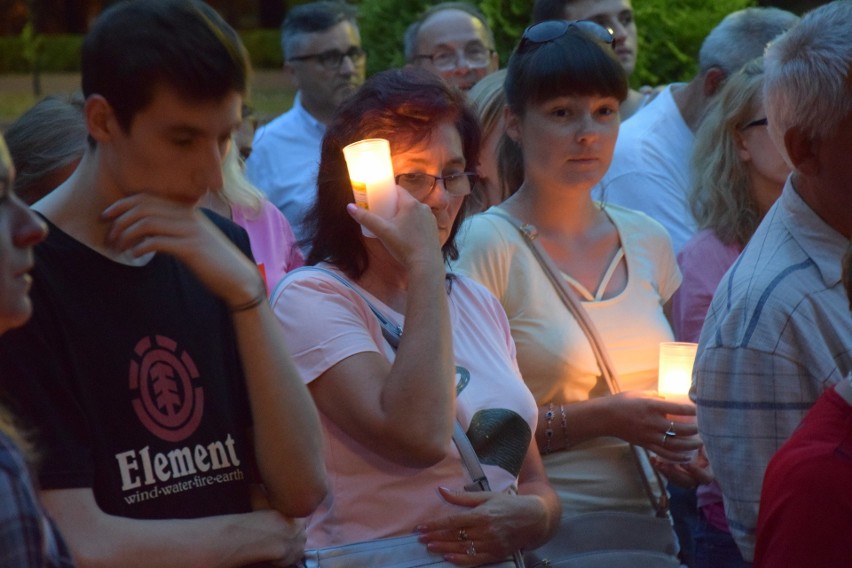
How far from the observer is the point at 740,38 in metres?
5.85

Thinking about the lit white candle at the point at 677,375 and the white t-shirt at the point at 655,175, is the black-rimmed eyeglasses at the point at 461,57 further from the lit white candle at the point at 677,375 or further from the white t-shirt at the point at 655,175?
the lit white candle at the point at 677,375

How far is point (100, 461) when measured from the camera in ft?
7.22

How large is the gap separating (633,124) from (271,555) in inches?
147

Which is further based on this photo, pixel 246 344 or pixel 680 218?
pixel 680 218

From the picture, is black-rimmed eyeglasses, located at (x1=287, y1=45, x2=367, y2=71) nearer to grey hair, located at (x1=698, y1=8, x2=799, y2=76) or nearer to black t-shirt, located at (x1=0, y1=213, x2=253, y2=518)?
grey hair, located at (x1=698, y1=8, x2=799, y2=76)

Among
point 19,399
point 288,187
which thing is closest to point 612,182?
point 288,187

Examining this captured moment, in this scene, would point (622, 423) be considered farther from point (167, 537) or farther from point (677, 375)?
point (167, 537)

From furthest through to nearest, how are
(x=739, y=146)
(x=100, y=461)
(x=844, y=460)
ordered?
1. (x=739, y=146)
2. (x=100, y=461)
3. (x=844, y=460)

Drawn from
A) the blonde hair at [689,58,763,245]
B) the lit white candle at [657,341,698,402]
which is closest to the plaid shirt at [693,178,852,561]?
the lit white candle at [657,341,698,402]

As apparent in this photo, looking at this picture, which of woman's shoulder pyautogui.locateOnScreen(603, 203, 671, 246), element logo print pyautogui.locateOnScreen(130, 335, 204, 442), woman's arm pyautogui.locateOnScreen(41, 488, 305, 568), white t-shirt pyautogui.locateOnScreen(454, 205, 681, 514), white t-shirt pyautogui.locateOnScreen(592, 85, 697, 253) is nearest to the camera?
woman's arm pyautogui.locateOnScreen(41, 488, 305, 568)

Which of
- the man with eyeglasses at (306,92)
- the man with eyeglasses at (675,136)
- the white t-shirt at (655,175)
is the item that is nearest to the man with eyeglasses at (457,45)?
the man with eyeglasses at (306,92)

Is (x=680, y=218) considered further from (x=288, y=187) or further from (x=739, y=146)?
(x=288, y=187)

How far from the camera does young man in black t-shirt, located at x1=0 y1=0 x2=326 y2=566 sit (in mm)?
2146

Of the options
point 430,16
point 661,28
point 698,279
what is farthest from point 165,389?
point 661,28
